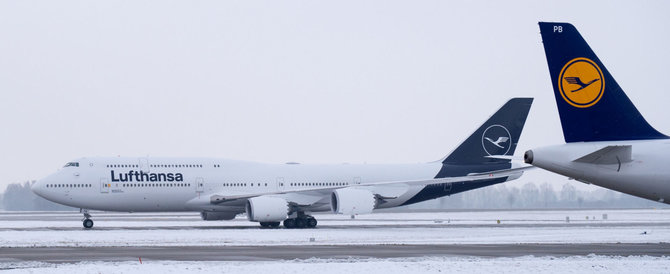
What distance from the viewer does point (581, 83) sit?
20938 millimetres

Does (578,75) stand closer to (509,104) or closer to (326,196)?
(326,196)

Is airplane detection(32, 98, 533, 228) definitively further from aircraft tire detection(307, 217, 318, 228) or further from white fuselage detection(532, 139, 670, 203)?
white fuselage detection(532, 139, 670, 203)

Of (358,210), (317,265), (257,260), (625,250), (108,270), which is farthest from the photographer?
(358,210)

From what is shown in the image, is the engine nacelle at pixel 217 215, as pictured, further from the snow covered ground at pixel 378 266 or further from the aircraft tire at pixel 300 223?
the snow covered ground at pixel 378 266

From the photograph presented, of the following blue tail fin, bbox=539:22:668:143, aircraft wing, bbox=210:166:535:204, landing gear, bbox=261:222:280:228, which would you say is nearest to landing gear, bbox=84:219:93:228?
aircraft wing, bbox=210:166:535:204

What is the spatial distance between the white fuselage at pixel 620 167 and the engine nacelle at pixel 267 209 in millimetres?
23929

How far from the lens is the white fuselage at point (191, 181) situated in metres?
44.1

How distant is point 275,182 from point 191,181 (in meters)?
4.49

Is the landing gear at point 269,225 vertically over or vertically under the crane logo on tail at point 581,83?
under

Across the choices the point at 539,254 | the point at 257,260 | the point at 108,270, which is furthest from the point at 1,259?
the point at 539,254

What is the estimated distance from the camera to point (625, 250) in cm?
2723

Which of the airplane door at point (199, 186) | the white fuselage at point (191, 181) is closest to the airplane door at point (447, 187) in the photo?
the white fuselage at point (191, 181)

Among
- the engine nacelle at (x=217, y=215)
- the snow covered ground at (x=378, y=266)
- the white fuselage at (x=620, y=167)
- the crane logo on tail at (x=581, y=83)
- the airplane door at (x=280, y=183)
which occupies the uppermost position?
the crane logo on tail at (x=581, y=83)

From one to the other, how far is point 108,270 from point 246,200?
2577 centimetres
